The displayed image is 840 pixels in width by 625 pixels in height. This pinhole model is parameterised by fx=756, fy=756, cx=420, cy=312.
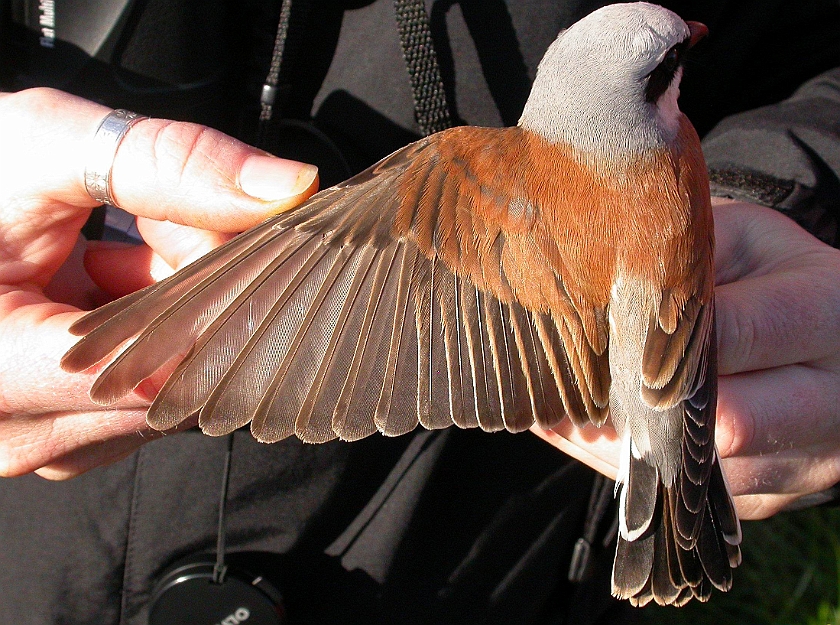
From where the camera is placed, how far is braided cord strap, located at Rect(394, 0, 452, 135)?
1.86 metres

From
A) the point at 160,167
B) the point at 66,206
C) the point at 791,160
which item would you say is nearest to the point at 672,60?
the point at 791,160

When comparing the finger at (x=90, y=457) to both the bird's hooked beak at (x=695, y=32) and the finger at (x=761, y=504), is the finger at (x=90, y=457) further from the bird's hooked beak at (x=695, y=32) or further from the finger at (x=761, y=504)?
the bird's hooked beak at (x=695, y=32)

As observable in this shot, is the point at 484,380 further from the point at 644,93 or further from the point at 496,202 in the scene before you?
the point at 644,93

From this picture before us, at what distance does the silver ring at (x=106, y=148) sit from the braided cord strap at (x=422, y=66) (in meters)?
0.68

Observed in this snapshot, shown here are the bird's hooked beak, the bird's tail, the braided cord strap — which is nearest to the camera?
the bird's tail

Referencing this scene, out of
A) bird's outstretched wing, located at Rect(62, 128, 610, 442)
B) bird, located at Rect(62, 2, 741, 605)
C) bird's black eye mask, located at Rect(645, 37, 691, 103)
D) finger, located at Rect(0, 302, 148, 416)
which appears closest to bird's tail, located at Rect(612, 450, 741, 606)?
bird, located at Rect(62, 2, 741, 605)

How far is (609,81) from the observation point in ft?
5.98

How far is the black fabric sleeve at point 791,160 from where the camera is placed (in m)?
2.23

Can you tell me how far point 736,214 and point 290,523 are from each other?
1.53 meters

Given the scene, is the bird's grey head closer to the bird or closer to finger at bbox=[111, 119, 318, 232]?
the bird

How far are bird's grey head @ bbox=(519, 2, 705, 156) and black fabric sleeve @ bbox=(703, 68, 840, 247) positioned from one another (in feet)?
1.59

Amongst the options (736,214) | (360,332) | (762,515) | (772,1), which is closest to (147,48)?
(360,332)

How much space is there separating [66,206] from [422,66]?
915mm

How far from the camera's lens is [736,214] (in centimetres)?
212
